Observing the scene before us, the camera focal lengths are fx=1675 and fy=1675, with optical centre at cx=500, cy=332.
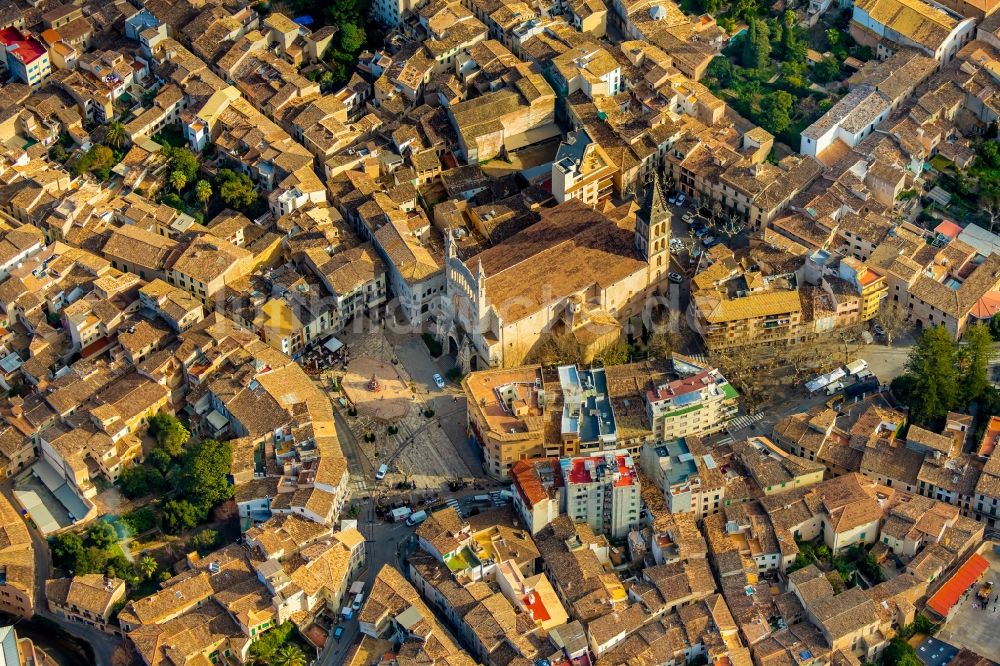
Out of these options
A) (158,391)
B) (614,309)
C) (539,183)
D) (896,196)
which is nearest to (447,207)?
(539,183)

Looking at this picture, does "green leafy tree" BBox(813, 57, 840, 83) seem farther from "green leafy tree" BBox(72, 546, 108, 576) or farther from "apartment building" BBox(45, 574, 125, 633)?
"apartment building" BBox(45, 574, 125, 633)

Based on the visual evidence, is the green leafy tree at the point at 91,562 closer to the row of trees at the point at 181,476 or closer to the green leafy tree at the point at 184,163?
the row of trees at the point at 181,476

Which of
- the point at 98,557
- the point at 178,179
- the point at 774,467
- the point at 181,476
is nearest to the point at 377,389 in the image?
the point at 181,476

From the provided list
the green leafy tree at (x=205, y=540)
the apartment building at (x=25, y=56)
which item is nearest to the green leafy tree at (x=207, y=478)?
the green leafy tree at (x=205, y=540)

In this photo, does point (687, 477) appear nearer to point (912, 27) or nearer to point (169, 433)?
point (169, 433)

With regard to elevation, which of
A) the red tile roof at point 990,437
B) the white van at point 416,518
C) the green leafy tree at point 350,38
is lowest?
the white van at point 416,518

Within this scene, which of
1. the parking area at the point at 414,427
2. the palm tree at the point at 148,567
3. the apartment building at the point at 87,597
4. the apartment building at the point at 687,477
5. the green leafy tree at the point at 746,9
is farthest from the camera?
the green leafy tree at the point at 746,9
